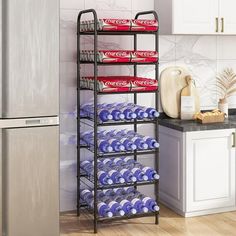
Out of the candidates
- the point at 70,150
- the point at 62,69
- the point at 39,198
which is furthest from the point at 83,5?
the point at 39,198

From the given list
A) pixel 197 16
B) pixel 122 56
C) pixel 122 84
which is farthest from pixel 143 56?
pixel 197 16

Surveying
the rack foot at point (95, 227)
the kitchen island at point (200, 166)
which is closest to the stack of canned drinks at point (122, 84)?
the kitchen island at point (200, 166)

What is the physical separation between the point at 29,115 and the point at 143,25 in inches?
45.2

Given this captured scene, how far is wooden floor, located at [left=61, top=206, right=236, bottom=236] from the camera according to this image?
3.98 m

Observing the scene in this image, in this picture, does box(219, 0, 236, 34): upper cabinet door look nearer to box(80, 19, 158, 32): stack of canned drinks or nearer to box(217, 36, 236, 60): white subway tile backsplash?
box(217, 36, 236, 60): white subway tile backsplash

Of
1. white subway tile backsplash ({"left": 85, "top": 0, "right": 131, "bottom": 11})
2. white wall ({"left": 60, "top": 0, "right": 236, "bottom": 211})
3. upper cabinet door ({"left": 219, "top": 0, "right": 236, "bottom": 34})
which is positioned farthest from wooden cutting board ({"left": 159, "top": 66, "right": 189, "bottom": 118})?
white subway tile backsplash ({"left": 85, "top": 0, "right": 131, "bottom": 11})

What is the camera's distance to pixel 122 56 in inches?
155

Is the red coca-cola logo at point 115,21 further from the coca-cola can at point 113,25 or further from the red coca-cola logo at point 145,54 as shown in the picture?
the red coca-cola logo at point 145,54

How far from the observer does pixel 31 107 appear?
11.4ft

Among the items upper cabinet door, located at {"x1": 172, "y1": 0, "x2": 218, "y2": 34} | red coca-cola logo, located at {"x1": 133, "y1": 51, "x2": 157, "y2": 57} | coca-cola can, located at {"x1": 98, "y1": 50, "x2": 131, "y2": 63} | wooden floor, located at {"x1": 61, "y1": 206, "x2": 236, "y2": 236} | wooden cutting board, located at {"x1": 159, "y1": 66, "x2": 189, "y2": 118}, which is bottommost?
wooden floor, located at {"x1": 61, "y1": 206, "x2": 236, "y2": 236}

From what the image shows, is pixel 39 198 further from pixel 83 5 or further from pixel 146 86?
pixel 83 5

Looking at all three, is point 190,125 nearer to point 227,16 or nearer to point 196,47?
point 196,47

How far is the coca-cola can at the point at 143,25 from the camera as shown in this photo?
397cm

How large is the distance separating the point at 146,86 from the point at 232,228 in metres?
1.27
